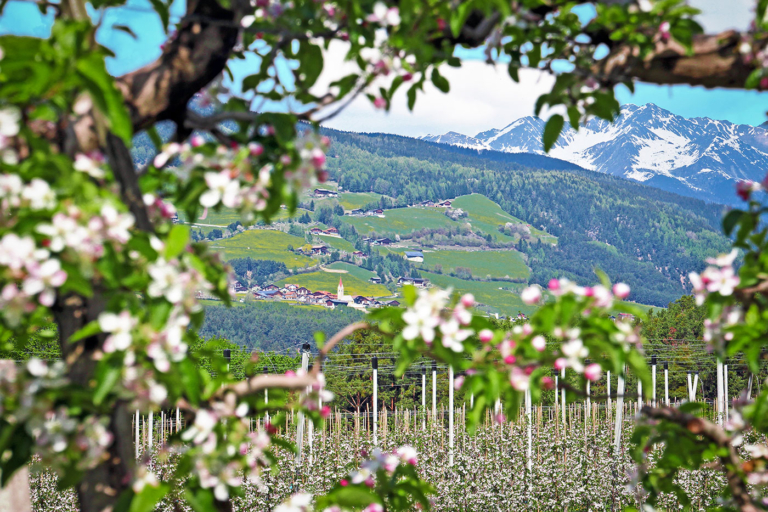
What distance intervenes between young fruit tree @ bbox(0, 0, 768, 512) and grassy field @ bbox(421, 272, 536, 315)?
111737 millimetres

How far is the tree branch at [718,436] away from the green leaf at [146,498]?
4.30ft

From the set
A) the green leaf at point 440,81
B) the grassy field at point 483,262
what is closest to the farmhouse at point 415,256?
the grassy field at point 483,262

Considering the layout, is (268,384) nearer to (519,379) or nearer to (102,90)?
(519,379)

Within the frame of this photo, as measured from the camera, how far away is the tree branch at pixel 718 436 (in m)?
1.70

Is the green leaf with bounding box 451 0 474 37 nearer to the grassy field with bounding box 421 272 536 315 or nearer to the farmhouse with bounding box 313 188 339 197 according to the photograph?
the grassy field with bounding box 421 272 536 315

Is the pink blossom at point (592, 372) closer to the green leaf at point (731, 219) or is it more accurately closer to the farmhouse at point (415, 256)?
the green leaf at point (731, 219)

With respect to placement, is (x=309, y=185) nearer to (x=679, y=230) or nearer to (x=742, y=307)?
(x=742, y=307)

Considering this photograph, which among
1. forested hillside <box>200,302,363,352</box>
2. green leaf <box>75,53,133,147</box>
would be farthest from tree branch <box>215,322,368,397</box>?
forested hillside <box>200,302,363,352</box>

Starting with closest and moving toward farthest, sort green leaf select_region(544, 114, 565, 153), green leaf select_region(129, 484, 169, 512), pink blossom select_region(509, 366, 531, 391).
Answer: green leaf select_region(129, 484, 169, 512) → pink blossom select_region(509, 366, 531, 391) → green leaf select_region(544, 114, 565, 153)

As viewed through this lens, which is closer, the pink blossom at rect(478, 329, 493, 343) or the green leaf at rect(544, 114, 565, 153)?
the pink blossom at rect(478, 329, 493, 343)

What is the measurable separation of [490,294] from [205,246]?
12736 cm

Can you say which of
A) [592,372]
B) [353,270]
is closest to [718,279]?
[592,372]

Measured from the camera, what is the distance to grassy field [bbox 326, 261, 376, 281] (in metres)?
132

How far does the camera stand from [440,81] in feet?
6.16
